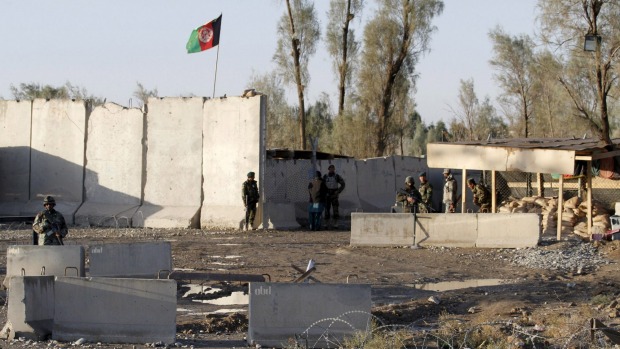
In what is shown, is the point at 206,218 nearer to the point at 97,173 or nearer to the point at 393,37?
the point at 97,173

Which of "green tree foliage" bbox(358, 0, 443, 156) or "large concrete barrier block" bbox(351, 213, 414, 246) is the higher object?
"green tree foliage" bbox(358, 0, 443, 156)

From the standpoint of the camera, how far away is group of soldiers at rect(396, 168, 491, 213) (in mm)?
23641

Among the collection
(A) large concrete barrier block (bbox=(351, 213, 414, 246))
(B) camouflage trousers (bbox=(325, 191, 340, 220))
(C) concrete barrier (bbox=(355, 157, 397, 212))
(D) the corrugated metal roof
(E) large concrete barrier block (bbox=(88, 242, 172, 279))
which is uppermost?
(D) the corrugated metal roof

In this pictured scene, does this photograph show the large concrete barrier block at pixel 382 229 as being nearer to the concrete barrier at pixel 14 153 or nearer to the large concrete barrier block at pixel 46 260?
the large concrete barrier block at pixel 46 260

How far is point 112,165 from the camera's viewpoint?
30.4 meters

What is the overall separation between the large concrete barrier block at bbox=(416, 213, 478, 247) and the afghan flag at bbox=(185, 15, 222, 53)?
1324 cm

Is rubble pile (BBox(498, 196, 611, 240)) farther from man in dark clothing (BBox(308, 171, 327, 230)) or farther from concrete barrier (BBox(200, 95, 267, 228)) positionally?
concrete barrier (BBox(200, 95, 267, 228))

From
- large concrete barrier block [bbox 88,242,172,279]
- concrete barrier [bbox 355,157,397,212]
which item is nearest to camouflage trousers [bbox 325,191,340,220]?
concrete barrier [bbox 355,157,397,212]

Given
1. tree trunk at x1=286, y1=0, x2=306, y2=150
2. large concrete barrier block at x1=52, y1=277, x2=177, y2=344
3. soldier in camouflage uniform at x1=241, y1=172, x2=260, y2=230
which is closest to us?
large concrete barrier block at x1=52, y1=277, x2=177, y2=344

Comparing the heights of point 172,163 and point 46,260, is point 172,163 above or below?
above

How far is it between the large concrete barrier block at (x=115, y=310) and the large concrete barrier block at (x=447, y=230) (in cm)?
1194

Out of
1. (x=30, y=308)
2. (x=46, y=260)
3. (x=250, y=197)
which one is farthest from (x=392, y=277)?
(x=250, y=197)

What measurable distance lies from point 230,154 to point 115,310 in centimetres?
1753

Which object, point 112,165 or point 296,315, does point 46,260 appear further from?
point 112,165
